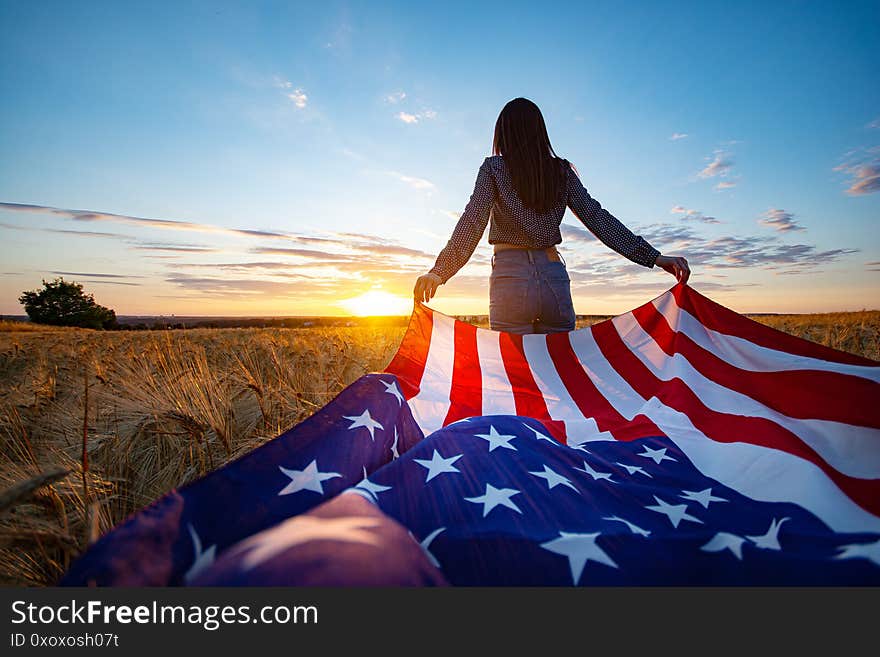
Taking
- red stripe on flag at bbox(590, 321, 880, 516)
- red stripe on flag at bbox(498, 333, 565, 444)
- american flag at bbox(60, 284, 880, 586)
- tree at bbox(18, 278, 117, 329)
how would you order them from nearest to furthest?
american flag at bbox(60, 284, 880, 586) → red stripe on flag at bbox(590, 321, 880, 516) → red stripe on flag at bbox(498, 333, 565, 444) → tree at bbox(18, 278, 117, 329)

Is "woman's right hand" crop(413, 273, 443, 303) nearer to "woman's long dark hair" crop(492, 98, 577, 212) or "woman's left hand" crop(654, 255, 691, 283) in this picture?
"woman's long dark hair" crop(492, 98, 577, 212)

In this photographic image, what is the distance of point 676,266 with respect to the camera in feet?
8.66

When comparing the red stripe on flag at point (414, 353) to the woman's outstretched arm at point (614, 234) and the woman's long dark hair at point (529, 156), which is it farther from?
the woman's outstretched arm at point (614, 234)

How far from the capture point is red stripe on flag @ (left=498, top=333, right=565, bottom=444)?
2.39 meters

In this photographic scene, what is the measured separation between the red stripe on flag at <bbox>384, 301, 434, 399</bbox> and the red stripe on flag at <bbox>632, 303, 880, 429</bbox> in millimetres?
1696

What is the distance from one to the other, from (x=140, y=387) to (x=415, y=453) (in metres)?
2.02

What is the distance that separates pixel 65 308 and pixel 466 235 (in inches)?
2050

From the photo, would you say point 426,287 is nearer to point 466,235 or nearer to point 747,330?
point 466,235

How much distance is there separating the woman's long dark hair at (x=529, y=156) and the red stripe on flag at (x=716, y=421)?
112 centimetres

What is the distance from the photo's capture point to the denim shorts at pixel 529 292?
9.18 ft

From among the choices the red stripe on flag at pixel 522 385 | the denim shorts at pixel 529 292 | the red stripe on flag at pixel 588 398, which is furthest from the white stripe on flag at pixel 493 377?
the red stripe on flag at pixel 588 398

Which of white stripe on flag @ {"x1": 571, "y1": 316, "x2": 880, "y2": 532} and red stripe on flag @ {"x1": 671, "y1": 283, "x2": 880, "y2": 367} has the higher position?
red stripe on flag @ {"x1": 671, "y1": 283, "x2": 880, "y2": 367}

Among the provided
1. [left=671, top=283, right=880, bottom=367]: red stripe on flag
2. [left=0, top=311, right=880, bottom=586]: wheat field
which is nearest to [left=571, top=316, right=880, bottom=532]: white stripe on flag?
[left=671, top=283, right=880, bottom=367]: red stripe on flag

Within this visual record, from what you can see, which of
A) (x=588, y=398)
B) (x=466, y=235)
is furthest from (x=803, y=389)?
(x=466, y=235)
